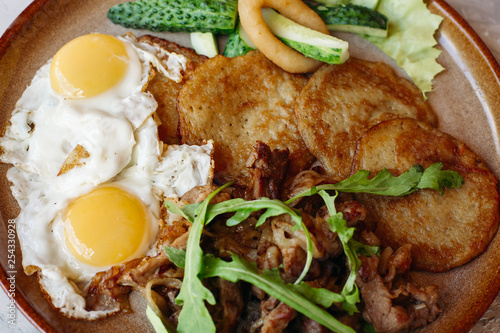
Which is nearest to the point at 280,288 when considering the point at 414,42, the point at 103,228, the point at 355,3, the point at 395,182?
the point at 395,182

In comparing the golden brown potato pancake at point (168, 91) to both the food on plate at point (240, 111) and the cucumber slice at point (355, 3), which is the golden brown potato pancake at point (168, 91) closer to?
the food on plate at point (240, 111)

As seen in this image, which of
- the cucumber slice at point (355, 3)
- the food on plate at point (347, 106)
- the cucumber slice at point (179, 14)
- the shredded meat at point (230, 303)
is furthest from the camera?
the cucumber slice at point (355, 3)

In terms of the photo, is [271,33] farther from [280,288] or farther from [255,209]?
[280,288]

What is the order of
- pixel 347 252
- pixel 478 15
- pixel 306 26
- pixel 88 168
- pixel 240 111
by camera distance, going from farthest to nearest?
pixel 478 15 → pixel 306 26 → pixel 240 111 → pixel 88 168 → pixel 347 252

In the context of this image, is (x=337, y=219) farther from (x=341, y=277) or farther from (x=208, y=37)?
(x=208, y=37)

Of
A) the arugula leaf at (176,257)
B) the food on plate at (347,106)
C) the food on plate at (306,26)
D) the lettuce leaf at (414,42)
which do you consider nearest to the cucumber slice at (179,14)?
the food on plate at (306,26)

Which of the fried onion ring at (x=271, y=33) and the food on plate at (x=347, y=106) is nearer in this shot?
the food on plate at (x=347, y=106)
